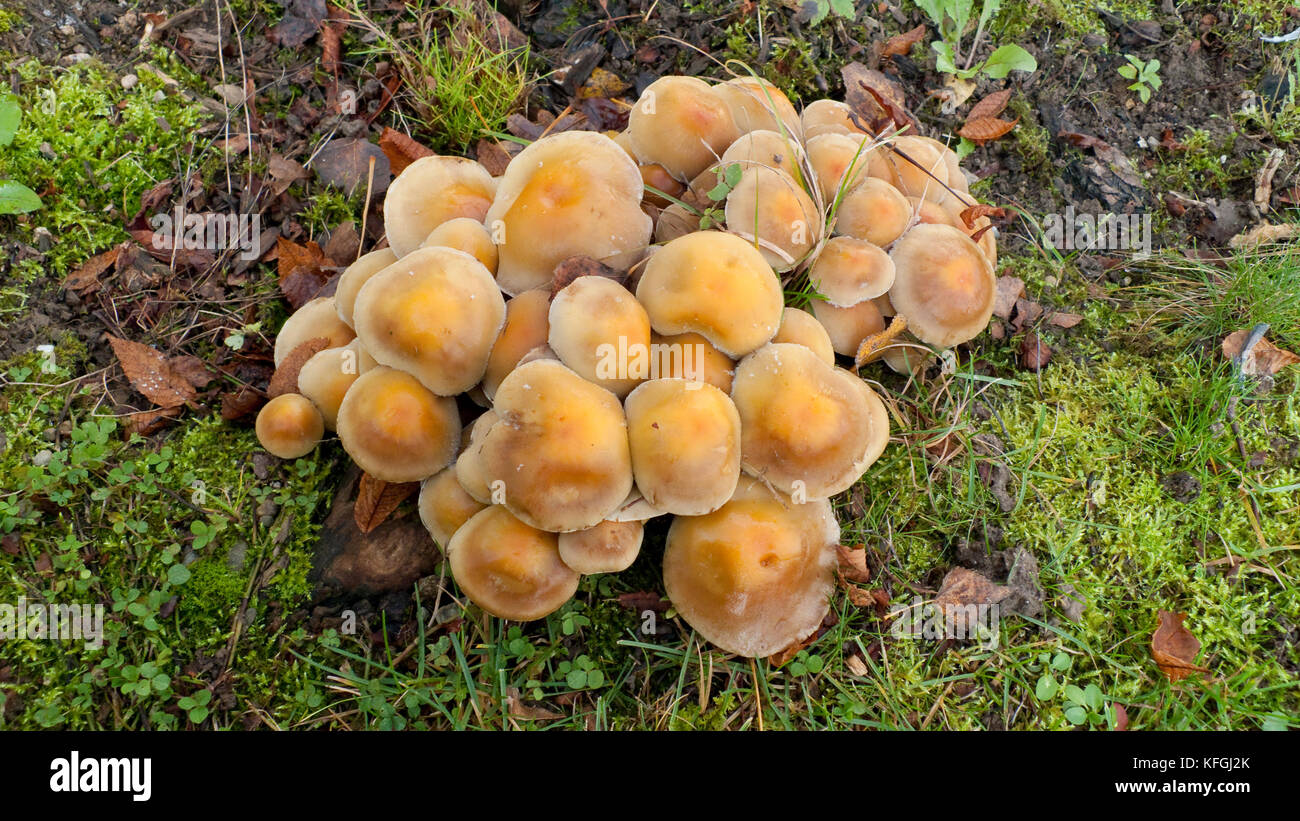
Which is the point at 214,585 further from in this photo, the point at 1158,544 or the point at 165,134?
the point at 1158,544

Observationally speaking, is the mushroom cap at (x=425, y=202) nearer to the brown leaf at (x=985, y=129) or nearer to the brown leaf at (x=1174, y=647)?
the brown leaf at (x=985, y=129)

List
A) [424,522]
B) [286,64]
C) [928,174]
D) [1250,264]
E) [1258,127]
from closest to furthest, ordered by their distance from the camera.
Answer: [424,522] < [928,174] < [1250,264] < [286,64] < [1258,127]

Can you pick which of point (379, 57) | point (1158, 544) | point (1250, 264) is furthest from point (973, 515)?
point (379, 57)

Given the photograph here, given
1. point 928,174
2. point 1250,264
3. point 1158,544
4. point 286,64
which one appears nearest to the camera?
point 1158,544

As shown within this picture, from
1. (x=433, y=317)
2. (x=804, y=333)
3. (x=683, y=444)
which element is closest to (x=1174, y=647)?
(x=804, y=333)

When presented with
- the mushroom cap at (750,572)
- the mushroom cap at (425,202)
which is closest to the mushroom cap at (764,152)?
the mushroom cap at (425,202)

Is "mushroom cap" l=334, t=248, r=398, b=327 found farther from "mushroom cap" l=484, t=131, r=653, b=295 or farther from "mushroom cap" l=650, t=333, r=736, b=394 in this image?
"mushroom cap" l=650, t=333, r=736, b=394
